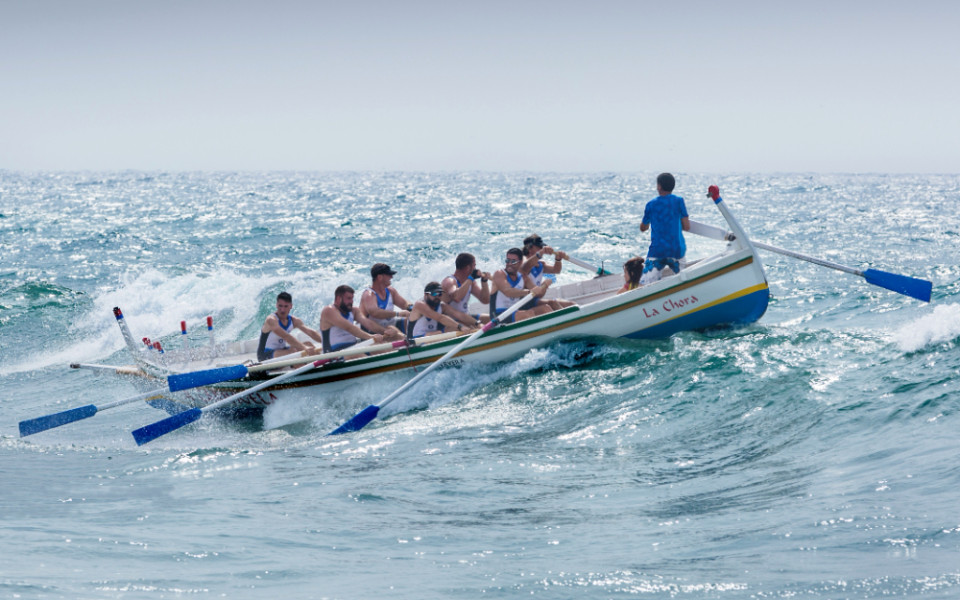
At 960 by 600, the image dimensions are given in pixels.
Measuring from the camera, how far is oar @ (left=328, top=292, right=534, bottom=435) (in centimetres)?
878

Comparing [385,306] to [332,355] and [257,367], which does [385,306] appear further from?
[257,367]

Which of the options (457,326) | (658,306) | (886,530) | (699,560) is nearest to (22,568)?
(699,560)

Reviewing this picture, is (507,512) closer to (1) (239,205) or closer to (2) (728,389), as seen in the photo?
(2) (728,389)

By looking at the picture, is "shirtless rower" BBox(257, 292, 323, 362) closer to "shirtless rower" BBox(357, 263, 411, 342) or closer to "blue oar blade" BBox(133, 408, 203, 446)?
"shirtless rower" BBox(357, 263, 411, 342)

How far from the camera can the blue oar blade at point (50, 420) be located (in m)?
8.79

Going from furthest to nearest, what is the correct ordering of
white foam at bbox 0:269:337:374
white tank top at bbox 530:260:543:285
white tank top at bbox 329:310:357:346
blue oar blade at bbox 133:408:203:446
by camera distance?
1. white foam at bbox 0:269:337:374
2. white tank top at bbox 530:260:543:285
3. white tank top at bbox 329:310:357:346
4. blue oar blade at bbox 133:408:203:446

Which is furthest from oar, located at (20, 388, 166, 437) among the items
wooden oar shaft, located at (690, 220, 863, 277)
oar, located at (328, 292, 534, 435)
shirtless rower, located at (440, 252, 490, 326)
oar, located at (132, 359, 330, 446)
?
wooden oar shaft, located at (690, 220, 863, 277)

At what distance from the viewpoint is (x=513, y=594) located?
4344 millimetres

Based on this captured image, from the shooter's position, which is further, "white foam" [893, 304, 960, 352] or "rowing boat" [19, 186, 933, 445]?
"rowing boat" [19, 186, 933, 445]

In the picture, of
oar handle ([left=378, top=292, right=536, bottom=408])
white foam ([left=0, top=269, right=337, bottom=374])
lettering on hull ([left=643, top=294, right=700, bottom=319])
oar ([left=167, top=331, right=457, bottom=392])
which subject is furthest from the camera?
white foam ([left=0, top=269, right=337, bottom=374])

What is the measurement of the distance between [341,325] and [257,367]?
45.6 inches

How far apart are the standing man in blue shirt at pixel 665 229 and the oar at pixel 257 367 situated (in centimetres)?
284

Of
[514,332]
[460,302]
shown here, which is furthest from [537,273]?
[514,332]

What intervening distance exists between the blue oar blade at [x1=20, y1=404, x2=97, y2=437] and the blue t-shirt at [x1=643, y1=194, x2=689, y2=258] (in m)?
7.07
